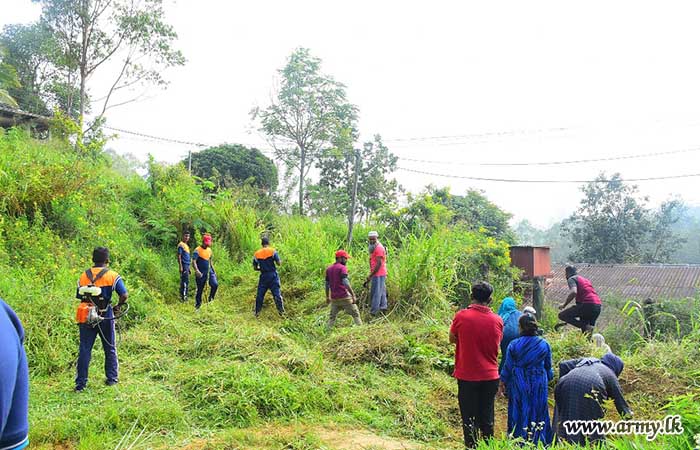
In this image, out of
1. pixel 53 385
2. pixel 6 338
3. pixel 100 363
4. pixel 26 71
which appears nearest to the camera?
pixel 6 338

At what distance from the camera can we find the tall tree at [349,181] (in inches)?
694

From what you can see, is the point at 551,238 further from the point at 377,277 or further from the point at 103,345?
the point at 103,345

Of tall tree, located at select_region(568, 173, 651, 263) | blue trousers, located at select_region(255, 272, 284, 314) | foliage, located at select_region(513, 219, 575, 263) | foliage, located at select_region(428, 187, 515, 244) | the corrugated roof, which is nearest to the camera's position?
blue trousers, located at select_region(255, 272, 284, 314)

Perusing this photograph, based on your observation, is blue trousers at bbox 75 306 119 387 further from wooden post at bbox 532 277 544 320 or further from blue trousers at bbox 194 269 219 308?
wooden post at bbox 532 277 544 320

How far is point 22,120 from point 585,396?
1867 cm

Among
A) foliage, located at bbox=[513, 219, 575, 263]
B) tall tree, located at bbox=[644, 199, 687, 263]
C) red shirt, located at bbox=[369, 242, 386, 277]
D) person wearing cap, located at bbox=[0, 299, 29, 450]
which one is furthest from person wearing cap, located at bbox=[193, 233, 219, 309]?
foliage, located at bbox=[513, 219, 575, 263]

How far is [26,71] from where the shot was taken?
22.1 metres

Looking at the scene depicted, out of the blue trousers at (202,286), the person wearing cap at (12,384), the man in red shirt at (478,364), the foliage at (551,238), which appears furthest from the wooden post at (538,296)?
the foliage at (551,238)

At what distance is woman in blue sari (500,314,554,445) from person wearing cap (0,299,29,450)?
395cm

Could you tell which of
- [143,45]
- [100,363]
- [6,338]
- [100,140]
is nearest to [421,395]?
[100,363]

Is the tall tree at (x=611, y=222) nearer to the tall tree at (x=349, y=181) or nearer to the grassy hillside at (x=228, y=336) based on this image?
the tall tree at (x=349, y=181)

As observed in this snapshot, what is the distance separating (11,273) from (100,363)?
9.51ft

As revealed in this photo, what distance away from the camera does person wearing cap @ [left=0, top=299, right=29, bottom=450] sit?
1536mm

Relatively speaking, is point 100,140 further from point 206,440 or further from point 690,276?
point 690,276
